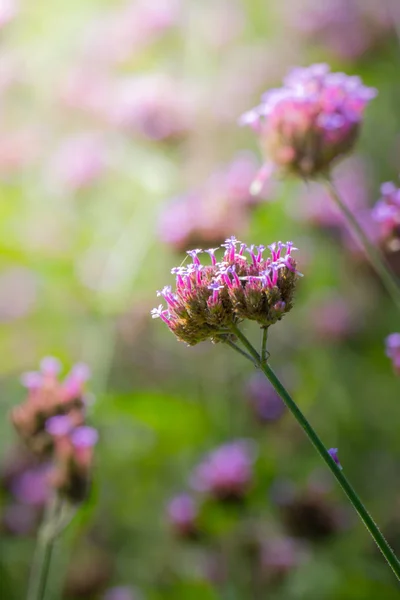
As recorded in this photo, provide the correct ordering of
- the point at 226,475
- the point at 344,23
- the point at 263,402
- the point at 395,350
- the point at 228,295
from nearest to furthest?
the point at 228,295
the point at 395,350
the point at 226,475
the point at 263,402
the point at 344,23

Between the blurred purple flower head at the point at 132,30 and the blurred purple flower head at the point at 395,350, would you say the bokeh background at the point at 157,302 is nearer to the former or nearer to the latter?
the blurred purple flower head at the point at 132,30

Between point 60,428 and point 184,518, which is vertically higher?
point 60,428

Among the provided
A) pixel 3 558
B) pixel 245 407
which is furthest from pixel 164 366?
pixel 3 558

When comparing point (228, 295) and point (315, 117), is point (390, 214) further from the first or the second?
point (228, 295)

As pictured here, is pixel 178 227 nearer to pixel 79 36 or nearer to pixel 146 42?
pixel 146 42

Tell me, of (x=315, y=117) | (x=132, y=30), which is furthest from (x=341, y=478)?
(x=132, y=30)

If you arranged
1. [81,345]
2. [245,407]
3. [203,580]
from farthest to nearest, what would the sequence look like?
[81,345]
[245,407]
[203,580]

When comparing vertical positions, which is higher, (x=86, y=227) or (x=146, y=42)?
(x=146, y=42)

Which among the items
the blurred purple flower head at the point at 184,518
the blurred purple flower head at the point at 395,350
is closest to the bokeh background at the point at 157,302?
the blurred purple flower head at the point at 184,518
